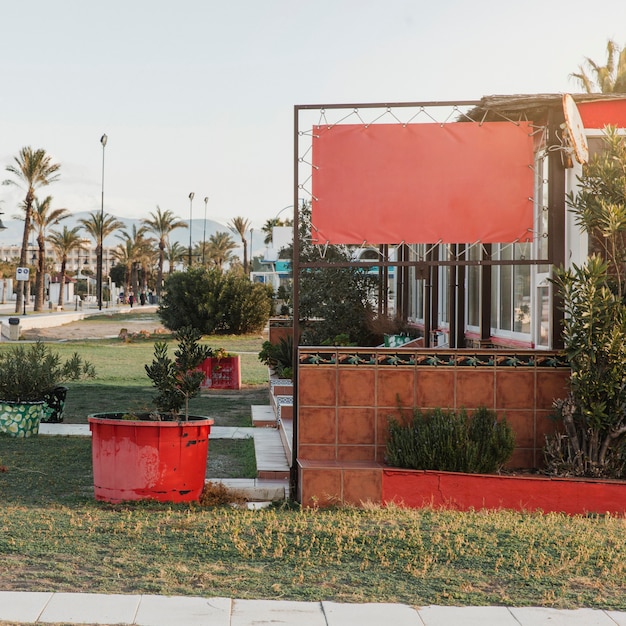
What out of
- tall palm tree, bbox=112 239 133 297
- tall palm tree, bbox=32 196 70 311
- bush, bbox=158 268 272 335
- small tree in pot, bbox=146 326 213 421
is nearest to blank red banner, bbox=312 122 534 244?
small tree in pot, bbox=146 326 213 421

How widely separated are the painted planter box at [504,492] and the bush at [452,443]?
139 mm

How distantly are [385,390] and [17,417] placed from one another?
530 cm

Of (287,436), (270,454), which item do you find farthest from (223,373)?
(270,454)

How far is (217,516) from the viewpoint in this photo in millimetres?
6855

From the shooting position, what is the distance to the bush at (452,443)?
7512 mm

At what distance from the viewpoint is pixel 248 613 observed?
4461 millimetres

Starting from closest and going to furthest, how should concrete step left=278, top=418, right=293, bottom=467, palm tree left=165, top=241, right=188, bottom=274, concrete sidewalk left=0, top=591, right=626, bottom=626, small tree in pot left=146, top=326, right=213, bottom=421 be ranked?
concrete sidewalk left=0, top=591, right=626, bottom=626
small tree in pot left=146, top=326, right=213, bottom=421
concrete step left=278, top=418, right=293, bottom=467
palm tree left=165, top=241, right=188, bottom=274

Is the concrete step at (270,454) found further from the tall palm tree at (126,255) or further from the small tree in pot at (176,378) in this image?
the tall palm tree at (126,255)

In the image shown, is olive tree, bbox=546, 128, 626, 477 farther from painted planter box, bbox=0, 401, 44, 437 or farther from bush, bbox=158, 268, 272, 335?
bush, bbox=158, 268, 272, 335

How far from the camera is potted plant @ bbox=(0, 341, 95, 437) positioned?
36.6ft

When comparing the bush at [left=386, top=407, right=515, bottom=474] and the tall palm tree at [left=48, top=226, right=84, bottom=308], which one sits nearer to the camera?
the bush at [left=386, top=407, right=515, bottom=474]

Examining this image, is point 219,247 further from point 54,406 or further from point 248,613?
point 248,613

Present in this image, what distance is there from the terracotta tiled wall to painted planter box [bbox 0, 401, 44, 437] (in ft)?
15.2

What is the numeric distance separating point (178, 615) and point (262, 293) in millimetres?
33950
